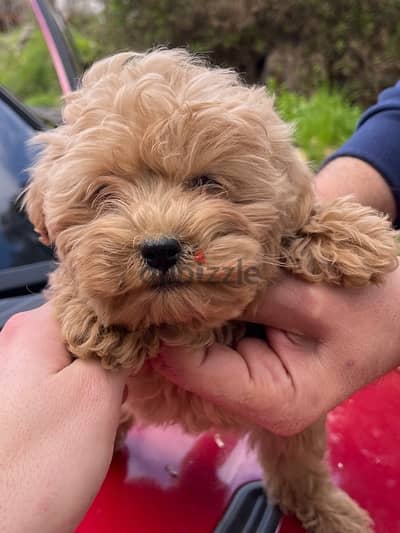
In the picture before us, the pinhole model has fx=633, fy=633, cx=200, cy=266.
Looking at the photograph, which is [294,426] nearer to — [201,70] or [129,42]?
[201,70]

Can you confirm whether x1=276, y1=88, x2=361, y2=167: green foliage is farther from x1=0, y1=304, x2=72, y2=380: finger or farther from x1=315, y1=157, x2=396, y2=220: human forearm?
x1=0, y1=304, x2=72, y2=380: finger

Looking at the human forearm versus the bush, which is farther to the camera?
the bush

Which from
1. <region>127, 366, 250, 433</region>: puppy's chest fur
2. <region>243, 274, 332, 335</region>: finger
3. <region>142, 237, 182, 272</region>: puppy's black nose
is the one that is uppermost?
<region>142, 237, 182, 272</region>: puppy's black nose

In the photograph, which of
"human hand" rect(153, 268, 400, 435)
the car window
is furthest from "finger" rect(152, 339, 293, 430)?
the car window

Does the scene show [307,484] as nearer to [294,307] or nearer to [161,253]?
[294,307]

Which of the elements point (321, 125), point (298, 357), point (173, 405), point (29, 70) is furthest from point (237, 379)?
point (29, 70)

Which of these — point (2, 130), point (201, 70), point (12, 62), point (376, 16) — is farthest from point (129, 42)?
point (201, 70)

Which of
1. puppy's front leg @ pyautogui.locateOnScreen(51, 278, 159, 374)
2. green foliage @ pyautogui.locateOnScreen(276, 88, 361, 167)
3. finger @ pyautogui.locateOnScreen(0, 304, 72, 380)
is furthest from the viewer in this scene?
green foliage @ pyautogui.locateOnScreen(276, 88, 361, 167)

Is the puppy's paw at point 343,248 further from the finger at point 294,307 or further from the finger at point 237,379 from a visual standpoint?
the finger at point 237,379
